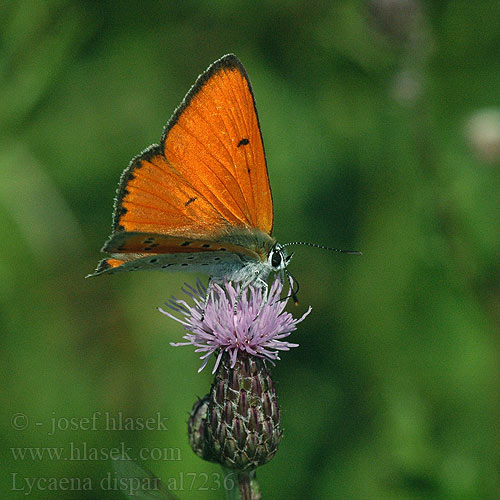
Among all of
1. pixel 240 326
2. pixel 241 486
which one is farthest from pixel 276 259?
pixel 241 486

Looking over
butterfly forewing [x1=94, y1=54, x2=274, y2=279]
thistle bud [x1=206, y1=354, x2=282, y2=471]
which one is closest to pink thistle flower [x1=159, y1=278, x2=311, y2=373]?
thistle bud [x1=206, y1=354, x2=282, y2=471]

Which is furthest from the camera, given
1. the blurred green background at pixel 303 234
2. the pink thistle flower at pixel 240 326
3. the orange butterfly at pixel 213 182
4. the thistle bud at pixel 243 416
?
the blurred green background at pixel 303 234

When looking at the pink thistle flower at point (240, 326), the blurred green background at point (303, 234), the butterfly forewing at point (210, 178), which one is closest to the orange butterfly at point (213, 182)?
the butterfly forewing at point (210, 178)

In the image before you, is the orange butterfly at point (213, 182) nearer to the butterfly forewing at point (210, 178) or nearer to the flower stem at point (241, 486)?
the butterfly forewing at point (210, 178)

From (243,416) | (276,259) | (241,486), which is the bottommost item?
(241,486)

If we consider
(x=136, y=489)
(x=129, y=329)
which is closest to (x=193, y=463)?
(x=129, y=329)

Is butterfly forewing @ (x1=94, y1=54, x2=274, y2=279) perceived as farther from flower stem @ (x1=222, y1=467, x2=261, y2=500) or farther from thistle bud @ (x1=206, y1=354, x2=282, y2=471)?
flower stem @ (x1=222, y1=467, x2=261, y2=500)

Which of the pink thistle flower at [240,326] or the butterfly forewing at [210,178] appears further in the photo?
the butterfly forewing at [210,178]

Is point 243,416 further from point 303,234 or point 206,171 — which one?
point 303,234
